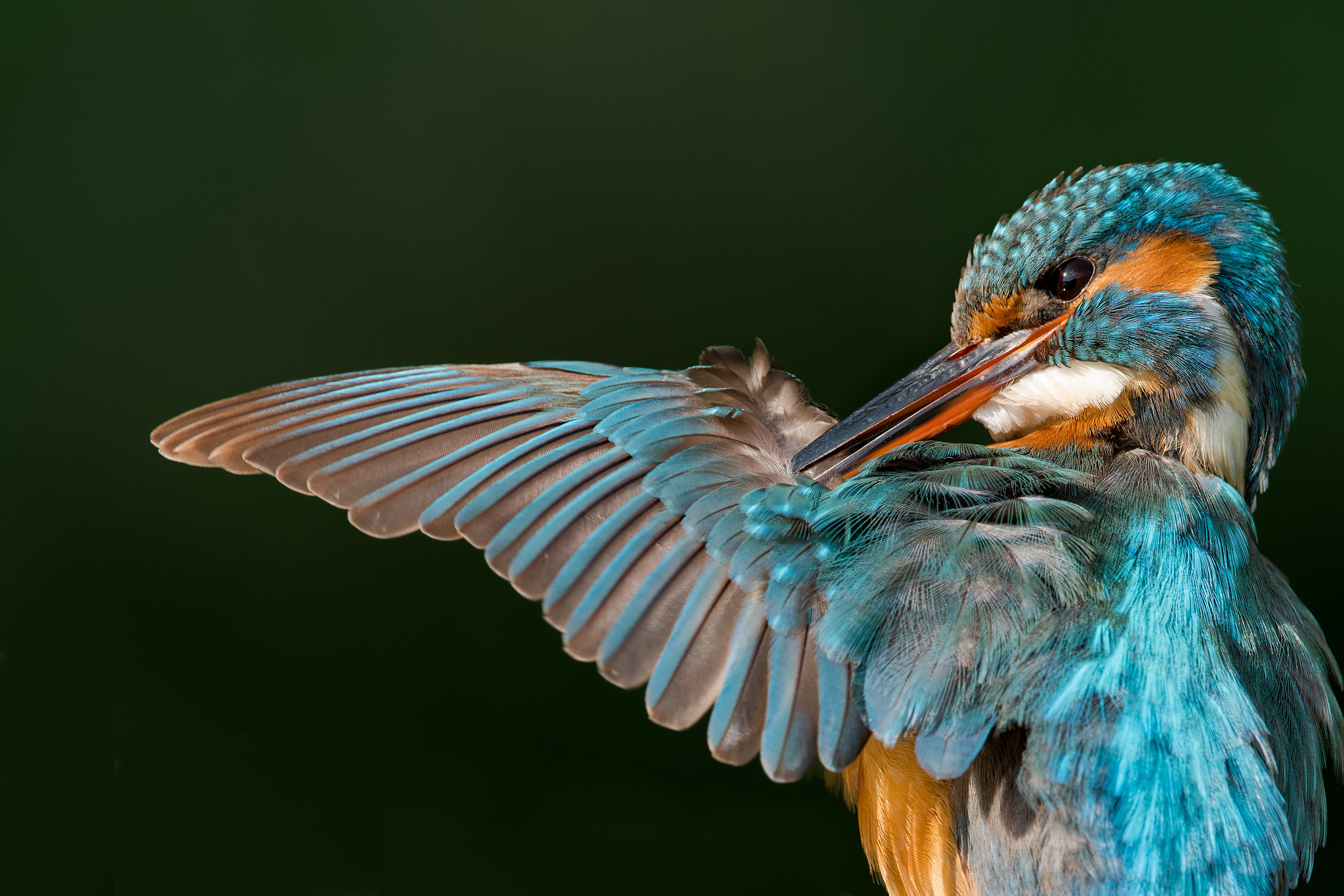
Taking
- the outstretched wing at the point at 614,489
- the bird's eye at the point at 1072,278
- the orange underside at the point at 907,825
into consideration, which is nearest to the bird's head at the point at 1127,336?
the bird's eye at the point at 1072,278

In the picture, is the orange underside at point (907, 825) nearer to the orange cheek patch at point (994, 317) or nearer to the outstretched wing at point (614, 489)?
the outstretched wing at point (614, 489)

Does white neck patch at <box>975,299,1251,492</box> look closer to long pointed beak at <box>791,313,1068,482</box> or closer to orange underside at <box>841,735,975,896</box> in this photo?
long pointed beak at <box>791,313,1068,482</box>

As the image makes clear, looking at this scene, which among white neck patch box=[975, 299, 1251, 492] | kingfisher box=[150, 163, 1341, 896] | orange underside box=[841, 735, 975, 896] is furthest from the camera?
white neck patch box=[975, 299, 1251, 492]

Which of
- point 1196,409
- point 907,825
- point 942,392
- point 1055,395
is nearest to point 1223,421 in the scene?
point 1196,409

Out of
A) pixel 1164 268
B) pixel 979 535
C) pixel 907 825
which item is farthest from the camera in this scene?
pixel 1164 268

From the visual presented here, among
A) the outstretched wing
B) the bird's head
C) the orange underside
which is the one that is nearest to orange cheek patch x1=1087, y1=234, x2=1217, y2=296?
the bird's head

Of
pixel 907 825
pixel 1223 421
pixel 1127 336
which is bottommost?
pixel 907 825

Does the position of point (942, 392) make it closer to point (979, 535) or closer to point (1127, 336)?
point (1127, 336)
